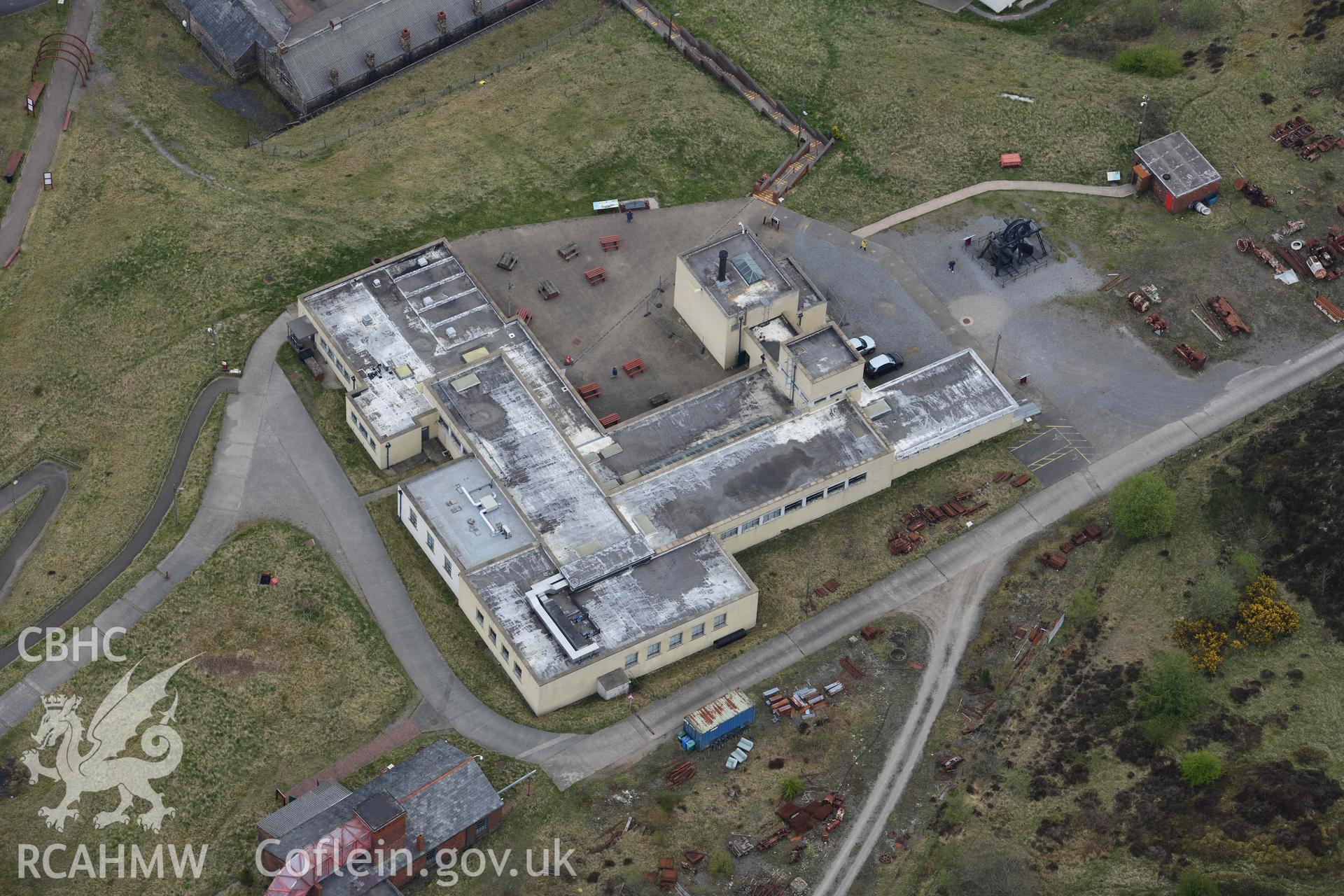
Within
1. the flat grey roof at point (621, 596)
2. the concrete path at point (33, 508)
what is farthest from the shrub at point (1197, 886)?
the concrete path at point (33, 508)

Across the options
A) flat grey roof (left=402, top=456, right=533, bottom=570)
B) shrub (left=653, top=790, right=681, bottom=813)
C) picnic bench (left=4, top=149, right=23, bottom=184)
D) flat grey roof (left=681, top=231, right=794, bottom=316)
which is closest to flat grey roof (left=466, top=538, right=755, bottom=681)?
flat grey roof (left=402, top=456, right=533, bottom=570)

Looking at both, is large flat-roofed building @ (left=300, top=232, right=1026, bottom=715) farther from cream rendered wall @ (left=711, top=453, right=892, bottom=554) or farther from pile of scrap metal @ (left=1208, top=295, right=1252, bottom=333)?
pile of scrap metal @ (left=1208, top=295, right=1252, bottom=333)

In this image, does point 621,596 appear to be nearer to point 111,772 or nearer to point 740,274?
point 740,274

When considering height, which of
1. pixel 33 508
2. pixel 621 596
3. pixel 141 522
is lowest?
pixel 621 596

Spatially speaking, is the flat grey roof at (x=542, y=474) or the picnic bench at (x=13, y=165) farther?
the picnic bench at (x=13, y=165)

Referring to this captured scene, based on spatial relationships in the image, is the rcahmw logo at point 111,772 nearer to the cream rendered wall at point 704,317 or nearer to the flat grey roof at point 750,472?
the flat grey roof at point 750,472

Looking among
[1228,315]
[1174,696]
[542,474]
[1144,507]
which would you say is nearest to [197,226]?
[542,474]
